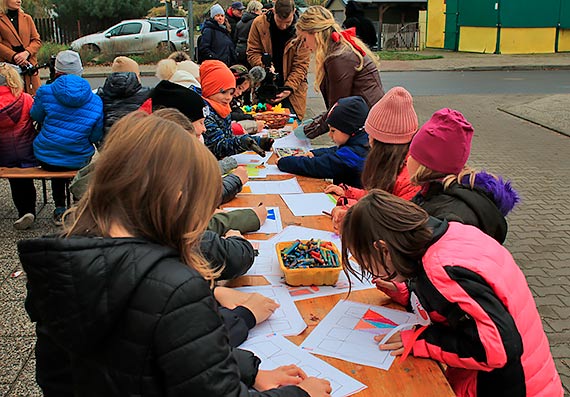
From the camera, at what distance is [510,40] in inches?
857

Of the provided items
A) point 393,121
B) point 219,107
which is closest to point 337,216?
point 393,121

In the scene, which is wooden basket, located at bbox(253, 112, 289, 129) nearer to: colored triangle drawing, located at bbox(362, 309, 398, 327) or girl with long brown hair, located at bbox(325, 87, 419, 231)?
girl with long brown hair, located at bbox(325, 87, 419, 231)

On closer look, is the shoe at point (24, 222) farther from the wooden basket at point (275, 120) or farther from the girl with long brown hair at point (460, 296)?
the girl with long brown hair at point (460, 296)

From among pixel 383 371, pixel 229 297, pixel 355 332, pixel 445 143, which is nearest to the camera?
pixel 383 371

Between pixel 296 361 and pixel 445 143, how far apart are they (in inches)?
42.2

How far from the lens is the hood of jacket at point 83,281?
44.6 inches

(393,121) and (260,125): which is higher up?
(393,121)

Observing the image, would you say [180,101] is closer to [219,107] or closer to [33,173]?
[219,107]

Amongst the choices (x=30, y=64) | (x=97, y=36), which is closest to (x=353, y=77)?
(x=30, y=64)

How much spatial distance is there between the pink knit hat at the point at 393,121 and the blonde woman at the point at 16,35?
6227 millimetres

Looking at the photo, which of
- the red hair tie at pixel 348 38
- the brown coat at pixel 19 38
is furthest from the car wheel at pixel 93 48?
the red hair tie at pixel 348 38

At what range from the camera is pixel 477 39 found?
22.7 meters

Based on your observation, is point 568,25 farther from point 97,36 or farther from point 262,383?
point 262,383

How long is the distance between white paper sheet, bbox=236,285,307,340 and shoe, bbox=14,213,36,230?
141 inches
